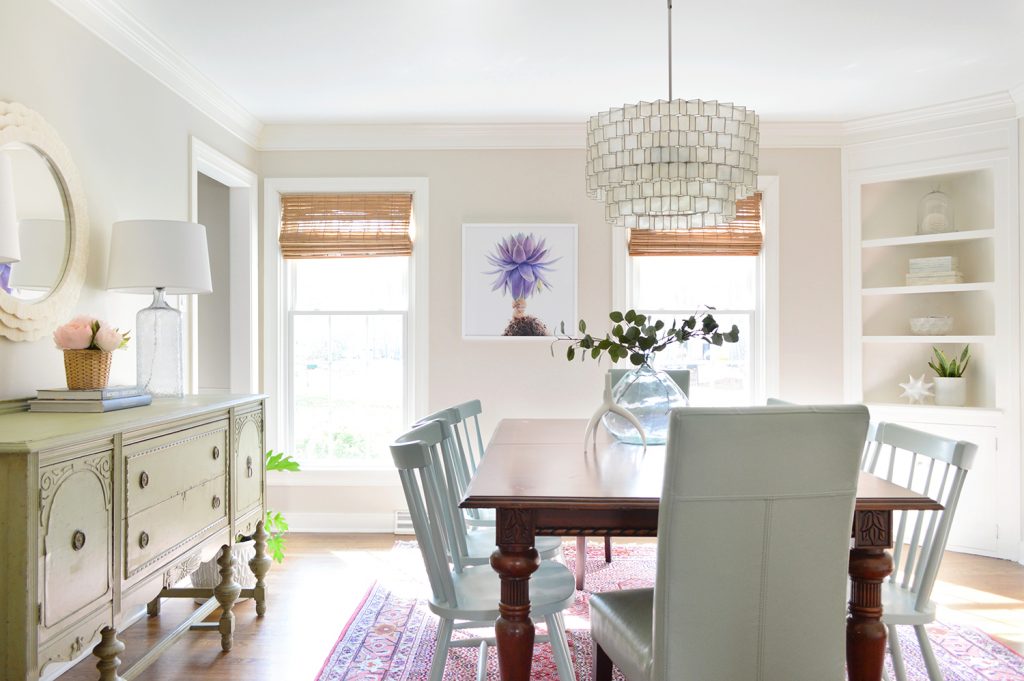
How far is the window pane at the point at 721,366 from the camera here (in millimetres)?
4734

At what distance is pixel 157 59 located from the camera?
335cm

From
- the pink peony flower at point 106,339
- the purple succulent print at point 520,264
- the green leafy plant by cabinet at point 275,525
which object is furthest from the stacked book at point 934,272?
the pink peony flower at point 106,339

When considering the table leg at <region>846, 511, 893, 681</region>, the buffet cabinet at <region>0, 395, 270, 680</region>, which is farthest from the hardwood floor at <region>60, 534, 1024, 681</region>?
the table leg at <region>846, 511, 893, 681</region>

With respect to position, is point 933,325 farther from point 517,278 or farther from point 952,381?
point 517,278

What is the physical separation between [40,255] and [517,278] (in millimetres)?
2722

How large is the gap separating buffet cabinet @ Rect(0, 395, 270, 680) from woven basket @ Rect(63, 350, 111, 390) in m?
0.15

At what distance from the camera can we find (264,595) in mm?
3283

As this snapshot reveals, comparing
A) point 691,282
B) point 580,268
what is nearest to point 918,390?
point 691,282

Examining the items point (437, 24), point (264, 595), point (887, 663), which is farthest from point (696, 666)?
point (437, 24)

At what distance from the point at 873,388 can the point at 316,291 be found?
373cm

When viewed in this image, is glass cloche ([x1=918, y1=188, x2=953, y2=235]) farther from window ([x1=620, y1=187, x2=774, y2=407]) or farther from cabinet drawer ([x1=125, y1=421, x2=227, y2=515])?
cabinet drawer ([x1=125, y1=421, x2=227, y2=515])

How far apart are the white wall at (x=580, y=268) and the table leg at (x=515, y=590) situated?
9.09 ft

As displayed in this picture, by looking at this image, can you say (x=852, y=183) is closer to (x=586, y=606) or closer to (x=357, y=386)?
(x=586, y=606)

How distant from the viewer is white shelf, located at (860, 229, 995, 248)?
14.0 ft
